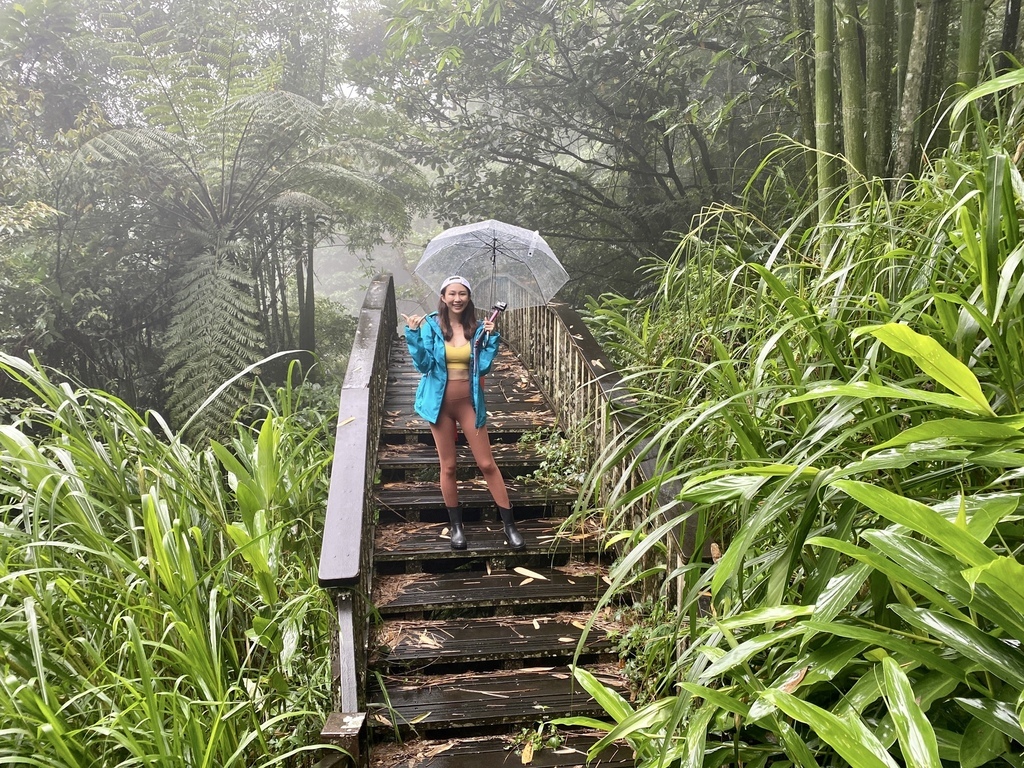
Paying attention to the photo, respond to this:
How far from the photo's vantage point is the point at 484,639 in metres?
3.33

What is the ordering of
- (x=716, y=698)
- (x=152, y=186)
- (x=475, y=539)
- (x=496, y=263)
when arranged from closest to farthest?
(x=716, y=698) → (x=475, y=539) → (x=496, y=263) → (x=152, y=186)

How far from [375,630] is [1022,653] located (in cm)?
286

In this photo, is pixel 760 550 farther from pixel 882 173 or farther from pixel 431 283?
pixel 431 283

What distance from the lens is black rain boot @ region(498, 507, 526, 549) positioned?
3822mm

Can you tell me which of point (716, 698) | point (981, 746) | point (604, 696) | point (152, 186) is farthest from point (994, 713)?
point (152, 186)

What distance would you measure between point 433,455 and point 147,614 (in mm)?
2226

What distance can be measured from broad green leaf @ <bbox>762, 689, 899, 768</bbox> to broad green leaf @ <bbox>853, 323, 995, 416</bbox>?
520 millimetres

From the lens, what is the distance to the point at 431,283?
405cm

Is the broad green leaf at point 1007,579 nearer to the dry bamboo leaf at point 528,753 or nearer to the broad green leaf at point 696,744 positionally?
the broad green leaf at point 696,744

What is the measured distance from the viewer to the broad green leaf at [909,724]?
0.89m

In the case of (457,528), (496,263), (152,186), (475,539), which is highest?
(152,186)

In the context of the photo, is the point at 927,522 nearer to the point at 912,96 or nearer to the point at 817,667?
the point at 817,667

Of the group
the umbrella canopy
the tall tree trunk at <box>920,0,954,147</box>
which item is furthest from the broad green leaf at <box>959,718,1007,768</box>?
the umbrella canopy

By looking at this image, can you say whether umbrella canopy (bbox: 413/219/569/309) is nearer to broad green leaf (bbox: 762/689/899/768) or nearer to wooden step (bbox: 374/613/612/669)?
wooden step (bbox: 374/613/612/669)
